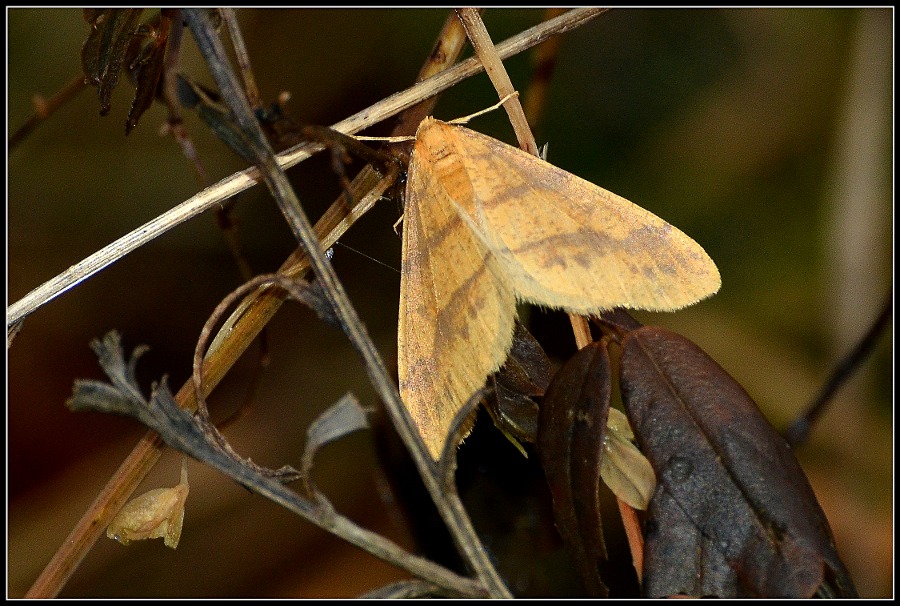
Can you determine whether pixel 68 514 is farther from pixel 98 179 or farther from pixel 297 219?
pixel 297 219

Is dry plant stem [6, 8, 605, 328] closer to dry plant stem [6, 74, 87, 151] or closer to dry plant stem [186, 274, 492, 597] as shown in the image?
dry plant stem [186, 274, 492, 597]

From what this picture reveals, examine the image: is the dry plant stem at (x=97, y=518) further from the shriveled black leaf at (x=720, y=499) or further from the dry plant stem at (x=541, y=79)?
the dry plant stem at (x=541, y=79)

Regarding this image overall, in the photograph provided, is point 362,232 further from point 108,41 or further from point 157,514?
point 157,514

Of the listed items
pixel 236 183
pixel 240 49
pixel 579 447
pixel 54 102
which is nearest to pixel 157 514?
pixel 236 183

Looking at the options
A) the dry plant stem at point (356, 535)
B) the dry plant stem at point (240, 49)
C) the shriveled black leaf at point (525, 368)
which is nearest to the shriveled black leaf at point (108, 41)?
the dry plant stem at point (240, 49)

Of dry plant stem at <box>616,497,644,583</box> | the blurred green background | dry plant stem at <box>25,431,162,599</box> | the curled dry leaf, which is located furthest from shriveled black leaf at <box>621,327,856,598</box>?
the blurred green background

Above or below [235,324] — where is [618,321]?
below

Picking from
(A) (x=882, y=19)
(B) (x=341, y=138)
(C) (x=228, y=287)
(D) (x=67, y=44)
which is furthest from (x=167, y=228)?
(A) (x=882, y=19)
